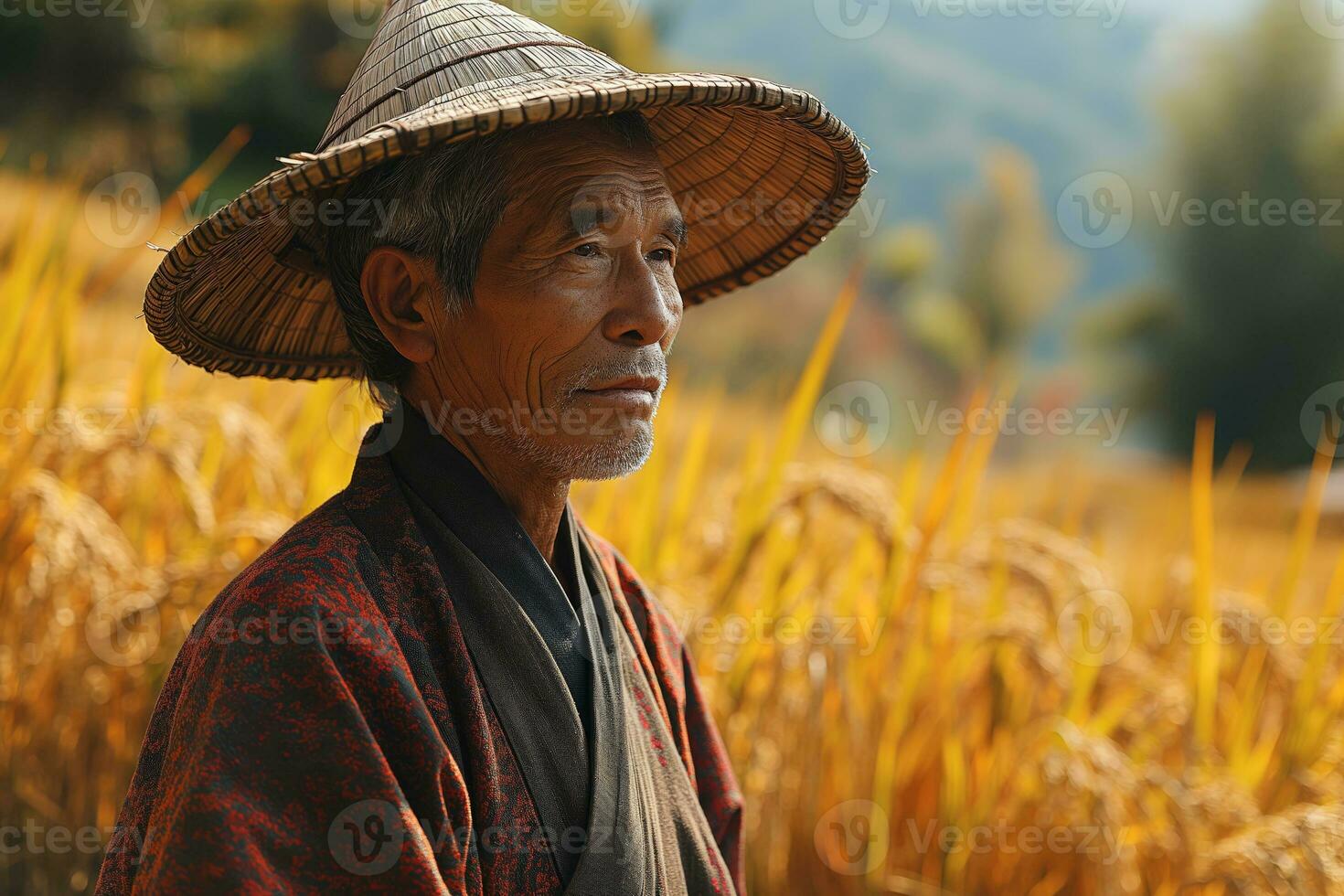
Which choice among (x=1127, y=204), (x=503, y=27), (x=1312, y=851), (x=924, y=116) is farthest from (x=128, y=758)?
(x=924, y=116)

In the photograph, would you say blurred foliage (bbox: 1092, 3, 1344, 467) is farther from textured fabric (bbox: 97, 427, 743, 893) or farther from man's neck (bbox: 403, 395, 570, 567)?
textured fabric (bbox: 97, 427, 743, 893)

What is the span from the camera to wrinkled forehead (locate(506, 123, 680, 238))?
1289 mm

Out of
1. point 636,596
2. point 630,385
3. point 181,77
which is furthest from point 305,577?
point 181,77

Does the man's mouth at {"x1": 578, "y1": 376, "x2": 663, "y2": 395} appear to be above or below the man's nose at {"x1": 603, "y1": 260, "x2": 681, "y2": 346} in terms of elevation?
below

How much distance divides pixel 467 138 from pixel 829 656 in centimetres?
138

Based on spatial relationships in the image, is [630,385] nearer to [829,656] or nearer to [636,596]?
[636,596]

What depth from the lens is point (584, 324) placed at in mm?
1303

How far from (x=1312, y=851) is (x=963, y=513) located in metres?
1.03

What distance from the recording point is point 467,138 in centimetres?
120

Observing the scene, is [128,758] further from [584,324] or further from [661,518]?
Answer: [584,324]

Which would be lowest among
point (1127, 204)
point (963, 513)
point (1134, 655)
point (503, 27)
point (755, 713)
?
point (755, 713)

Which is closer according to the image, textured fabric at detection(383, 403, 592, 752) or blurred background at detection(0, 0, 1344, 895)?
textured fabric at detection(383, 403, 592, 752)

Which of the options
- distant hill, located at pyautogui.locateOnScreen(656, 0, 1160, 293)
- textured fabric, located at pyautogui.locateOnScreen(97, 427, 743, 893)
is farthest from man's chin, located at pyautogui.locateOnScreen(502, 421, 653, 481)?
distant hill, located at pyautogui.locateOnScreen(656, 0, 1160, 293)

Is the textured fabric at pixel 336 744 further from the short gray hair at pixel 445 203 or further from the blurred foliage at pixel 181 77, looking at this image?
the blurred foliage at pixel 181 77
